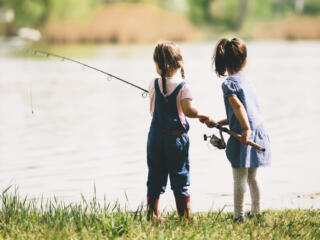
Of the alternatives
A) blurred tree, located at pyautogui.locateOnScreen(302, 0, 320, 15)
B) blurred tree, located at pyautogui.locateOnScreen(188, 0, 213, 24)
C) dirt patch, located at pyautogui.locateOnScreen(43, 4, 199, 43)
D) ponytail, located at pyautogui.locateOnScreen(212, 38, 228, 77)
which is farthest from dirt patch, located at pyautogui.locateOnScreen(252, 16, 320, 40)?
ponytail, located at pyautogui.locateOnScreen(212, 38, 228, 77)

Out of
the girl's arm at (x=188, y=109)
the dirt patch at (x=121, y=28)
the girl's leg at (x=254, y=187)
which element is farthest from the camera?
the dirt patch at (x=121, y=28)

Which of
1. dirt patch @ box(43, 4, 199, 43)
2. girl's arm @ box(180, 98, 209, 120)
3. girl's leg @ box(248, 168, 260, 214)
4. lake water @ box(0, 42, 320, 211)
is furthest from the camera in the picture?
dirt patch @ box(43, 4, 199, 43)

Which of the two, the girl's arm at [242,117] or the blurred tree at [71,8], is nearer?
the girl's arm at [242,117]

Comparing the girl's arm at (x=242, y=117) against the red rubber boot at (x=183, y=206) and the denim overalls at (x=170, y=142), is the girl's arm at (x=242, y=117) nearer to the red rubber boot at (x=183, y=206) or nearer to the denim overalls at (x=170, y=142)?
the denim overalls at (x=170, y=142)

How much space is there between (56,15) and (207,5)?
48.5 ft

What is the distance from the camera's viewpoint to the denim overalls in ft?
15.5

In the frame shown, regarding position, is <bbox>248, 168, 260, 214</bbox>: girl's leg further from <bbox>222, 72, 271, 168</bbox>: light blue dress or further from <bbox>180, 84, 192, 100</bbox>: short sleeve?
<bbox>180, 84, 192, 100</bbox>: short sleeve

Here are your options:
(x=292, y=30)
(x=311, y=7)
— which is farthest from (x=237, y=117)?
(x=311, y=7)

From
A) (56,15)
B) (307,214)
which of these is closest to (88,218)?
(307,214)

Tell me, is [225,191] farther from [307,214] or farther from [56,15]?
[56,15]

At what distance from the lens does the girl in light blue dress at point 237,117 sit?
15.7 feet

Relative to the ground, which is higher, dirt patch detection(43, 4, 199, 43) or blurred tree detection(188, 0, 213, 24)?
blurred tree detection(188, 0, 213, 24)

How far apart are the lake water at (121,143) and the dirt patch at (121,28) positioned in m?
21.4

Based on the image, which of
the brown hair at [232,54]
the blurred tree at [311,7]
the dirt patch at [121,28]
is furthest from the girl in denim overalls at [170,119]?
the blurred tree at [311,7]
